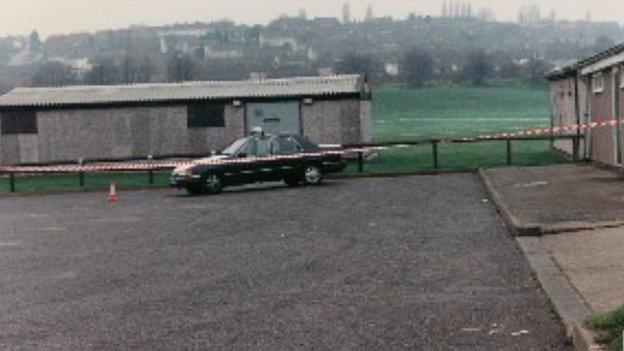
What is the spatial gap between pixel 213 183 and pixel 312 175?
9.01 feet

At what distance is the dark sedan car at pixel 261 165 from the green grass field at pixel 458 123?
4.88 metres

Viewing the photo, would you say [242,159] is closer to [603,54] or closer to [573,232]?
[603,54]

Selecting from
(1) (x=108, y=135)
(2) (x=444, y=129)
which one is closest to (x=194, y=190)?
(1) (x=108, y=135)

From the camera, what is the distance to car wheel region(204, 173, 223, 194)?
25.6 metres

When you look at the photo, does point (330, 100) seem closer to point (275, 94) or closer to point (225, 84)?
point (275, 94)

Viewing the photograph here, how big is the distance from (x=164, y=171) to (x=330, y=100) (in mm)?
6173

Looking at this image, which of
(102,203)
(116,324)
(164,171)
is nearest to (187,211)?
(102,203)

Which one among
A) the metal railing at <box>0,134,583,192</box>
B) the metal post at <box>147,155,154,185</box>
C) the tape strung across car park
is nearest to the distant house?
the tape strung across car park

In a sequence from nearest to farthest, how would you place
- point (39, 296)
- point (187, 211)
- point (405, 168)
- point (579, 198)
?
1. point (39, 296)
2. point (579, 198)
3. point (187, 211)
4. point (405, 168)

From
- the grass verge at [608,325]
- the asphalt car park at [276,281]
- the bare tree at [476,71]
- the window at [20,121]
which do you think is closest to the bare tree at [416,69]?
the bare tree at [476,71]

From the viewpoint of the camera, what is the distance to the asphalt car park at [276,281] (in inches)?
336

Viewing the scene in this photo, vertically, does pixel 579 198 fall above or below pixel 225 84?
below

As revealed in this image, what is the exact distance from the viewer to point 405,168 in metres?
32.1

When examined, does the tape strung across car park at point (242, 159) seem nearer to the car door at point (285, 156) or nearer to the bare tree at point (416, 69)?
the car door at point (285, 156)
